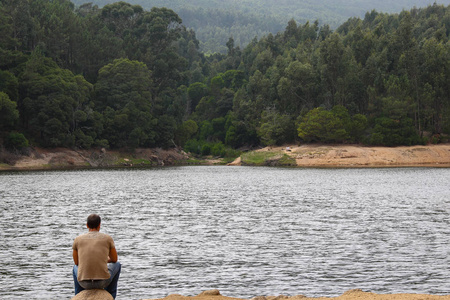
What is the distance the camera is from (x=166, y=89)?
492 feet

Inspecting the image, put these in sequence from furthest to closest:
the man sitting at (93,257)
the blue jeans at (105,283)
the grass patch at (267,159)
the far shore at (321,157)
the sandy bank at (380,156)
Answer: the grass patch at (267,159), the sandy bank at (380,156), the far shore at (321,157), the blue jeans at (105,283), the man sitting at (93,257)

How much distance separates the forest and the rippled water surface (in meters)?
58.1

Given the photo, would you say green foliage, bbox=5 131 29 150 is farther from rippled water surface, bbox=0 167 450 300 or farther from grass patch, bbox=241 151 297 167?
grass patch, bbox=241 151 297 167

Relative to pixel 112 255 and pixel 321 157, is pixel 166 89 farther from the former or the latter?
pixel 112 255

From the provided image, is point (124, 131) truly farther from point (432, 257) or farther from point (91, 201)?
point (432, 257)

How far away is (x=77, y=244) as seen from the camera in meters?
→ 12.8

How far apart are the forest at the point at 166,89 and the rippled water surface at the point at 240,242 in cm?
5809

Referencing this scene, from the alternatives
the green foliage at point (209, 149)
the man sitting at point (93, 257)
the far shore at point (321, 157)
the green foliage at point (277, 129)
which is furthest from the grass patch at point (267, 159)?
the man sitting at point (93, 257)

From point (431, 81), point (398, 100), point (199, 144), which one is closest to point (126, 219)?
point (398, 100)

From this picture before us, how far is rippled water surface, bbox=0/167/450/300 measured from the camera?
62.4 ft

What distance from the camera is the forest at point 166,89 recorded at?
109000 millimetres

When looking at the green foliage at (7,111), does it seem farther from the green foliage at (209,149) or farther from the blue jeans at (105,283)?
the blue jeans at (105,283)

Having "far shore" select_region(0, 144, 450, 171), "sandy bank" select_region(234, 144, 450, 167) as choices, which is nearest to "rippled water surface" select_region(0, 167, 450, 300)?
"far shore" select_region(0, 144, 450, 171)

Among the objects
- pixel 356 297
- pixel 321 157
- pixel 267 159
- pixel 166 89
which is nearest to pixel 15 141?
pixel 267 159
